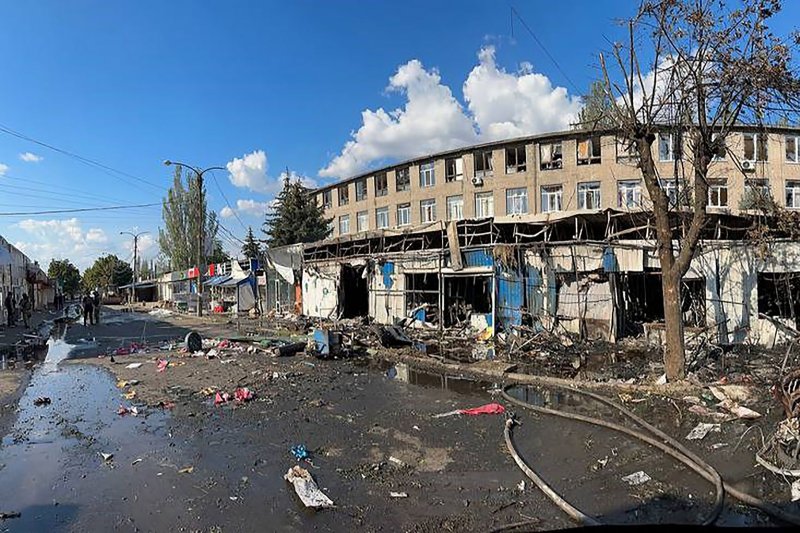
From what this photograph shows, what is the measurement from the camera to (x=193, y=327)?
81.3ft

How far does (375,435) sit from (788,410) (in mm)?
5275

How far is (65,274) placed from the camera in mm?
90125

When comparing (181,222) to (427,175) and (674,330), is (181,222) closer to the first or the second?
(427,175)

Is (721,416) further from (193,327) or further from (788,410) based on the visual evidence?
(193,327)

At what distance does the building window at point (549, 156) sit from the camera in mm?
32562

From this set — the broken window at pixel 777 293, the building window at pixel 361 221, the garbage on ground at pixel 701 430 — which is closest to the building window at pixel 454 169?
the building window at pixel 361 221

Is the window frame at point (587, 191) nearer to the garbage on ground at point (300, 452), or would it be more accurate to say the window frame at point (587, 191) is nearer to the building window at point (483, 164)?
the building window at point (483, 164)

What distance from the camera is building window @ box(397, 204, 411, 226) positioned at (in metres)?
39.9

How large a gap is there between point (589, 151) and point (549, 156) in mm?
2504

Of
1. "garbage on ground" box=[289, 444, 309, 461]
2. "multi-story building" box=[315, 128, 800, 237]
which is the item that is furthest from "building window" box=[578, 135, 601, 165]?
"garbage on ground" box=[289, 444, 309, 461]

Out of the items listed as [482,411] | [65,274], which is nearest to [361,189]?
[482,411]

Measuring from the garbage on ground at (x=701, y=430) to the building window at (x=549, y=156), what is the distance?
90.3 feet

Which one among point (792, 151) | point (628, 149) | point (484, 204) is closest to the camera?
point (628, 149)

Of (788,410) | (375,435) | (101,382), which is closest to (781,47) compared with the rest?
(788,410)
